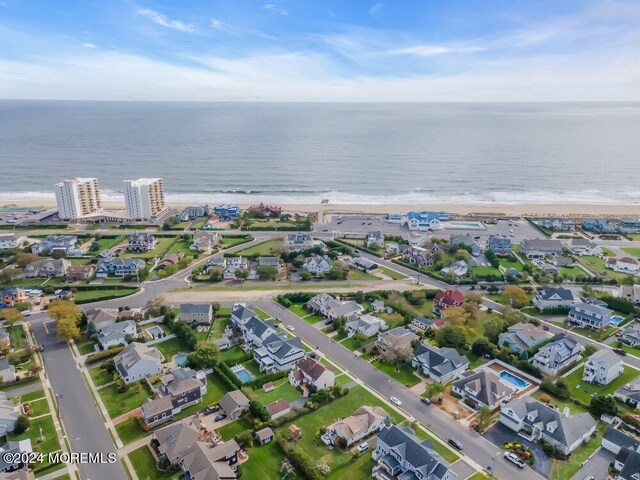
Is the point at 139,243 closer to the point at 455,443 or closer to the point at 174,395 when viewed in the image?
the point at 174,395

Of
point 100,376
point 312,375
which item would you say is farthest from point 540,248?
point 100,376

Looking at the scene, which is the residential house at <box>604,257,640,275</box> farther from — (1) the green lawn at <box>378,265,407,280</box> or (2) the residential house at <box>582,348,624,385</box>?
(1) the green lawn at <box>378,265,407,280</box>

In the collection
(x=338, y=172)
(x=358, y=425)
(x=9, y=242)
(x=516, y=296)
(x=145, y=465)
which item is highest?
(x=338, y=172)

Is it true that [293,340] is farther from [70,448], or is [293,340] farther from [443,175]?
[443,175]

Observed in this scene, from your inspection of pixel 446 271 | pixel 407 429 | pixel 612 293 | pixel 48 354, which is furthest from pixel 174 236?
pixel 612 293

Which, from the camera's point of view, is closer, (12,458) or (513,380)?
(12,458)

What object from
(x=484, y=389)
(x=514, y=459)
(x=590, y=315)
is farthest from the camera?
(x=590, y=315)
